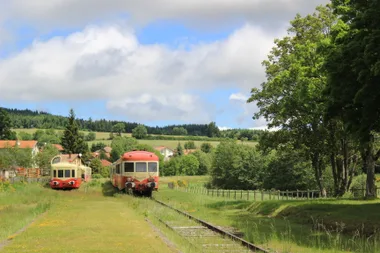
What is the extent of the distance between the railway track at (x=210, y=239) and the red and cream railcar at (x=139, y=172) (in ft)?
55.2

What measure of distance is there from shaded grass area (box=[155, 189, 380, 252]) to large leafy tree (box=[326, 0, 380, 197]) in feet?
10.3

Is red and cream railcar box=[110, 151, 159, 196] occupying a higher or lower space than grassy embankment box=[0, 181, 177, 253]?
higher

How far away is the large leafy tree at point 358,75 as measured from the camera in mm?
15242

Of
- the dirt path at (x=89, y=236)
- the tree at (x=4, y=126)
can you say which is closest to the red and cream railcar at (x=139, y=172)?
the dirt path at (x=89, y=236)

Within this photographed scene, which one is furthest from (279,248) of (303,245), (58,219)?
(58,219)

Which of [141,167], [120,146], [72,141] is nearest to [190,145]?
[120,146]

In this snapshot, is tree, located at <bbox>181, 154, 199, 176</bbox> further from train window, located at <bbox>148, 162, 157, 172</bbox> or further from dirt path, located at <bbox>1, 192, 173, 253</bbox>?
dirt path, located at <bbox>1, 192, 173, 253</bbox>

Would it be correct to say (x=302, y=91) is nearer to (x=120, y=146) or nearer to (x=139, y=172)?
(x=139, y=172)

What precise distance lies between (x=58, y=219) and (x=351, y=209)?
12.4m

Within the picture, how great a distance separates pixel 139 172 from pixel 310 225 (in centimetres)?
1966

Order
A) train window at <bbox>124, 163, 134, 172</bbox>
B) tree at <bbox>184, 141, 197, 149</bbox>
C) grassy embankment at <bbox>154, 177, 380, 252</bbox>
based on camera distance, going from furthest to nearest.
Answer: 1. tree at <bbox>184, 141, 197, 149</bbox>
2. train window at <bbox>124, 163, 134, 172</bbox>
3. grassy embankment at <bbox>154, 177, 380, 252</bbox>

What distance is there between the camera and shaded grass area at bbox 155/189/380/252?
13.1 meters

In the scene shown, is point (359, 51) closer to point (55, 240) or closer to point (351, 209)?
point (351, 209)

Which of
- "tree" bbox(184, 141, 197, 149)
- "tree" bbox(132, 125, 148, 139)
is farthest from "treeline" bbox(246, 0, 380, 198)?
"tree" bbox(132, 125, 148, 139)
